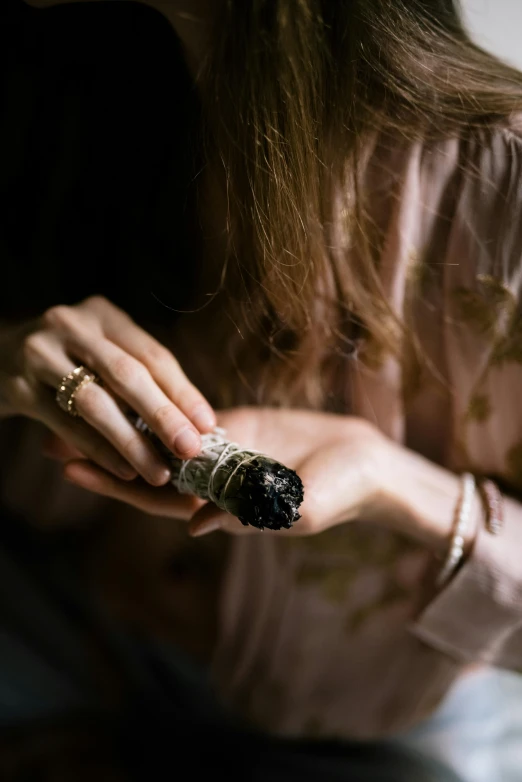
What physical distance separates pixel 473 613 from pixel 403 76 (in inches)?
18.1

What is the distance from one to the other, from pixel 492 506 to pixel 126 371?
0.35 meters

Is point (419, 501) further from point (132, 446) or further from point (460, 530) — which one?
point (132, 446)

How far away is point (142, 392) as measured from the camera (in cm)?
41

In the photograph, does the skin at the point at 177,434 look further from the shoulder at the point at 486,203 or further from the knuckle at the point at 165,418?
the shoulder at the point at 486,203

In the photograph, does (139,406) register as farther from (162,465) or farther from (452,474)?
(452,474)

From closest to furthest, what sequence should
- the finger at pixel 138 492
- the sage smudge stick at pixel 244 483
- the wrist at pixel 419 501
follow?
the sage smudge stick at pixel 244 483 → the finger at pixel 138 492 → the wrist at pixel 419 501

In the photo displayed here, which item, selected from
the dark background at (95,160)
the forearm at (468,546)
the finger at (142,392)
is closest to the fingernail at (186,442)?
the finger at (142,392)

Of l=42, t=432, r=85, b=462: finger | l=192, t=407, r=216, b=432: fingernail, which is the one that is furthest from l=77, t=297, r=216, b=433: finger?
l=42, t=432, r=85, b=462: finger

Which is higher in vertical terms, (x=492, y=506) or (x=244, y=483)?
(x=244, y=483)

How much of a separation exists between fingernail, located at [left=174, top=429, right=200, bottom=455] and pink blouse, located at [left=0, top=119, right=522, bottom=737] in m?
0.15

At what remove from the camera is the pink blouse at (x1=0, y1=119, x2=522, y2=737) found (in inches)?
16.9

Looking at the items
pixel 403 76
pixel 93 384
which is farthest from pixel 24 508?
pixel 403 76

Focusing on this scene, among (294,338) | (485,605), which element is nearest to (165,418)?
(294,338)

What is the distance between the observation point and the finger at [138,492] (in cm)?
45
